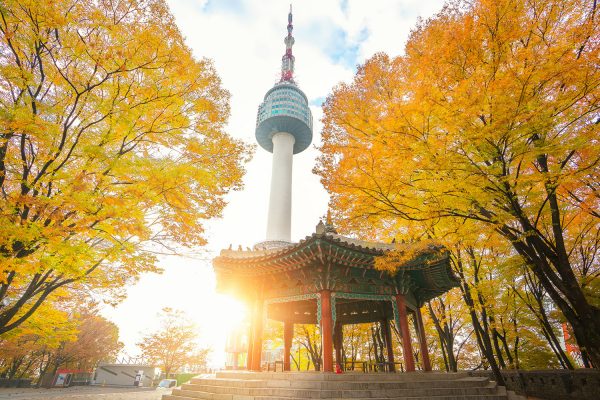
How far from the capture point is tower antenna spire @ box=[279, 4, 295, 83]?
5756 centimetres

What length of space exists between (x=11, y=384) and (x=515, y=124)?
4756 cm

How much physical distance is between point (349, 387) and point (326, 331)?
2.04m

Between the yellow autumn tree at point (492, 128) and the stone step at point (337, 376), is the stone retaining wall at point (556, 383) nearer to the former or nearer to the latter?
the stone step at point (337, 376)

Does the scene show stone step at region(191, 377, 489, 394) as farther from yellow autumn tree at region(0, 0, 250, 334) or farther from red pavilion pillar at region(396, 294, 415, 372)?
yellow autumn tree at region(0, 0, 250, 334)

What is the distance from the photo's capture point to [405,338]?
11156 mm

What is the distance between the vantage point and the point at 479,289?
14266 mm

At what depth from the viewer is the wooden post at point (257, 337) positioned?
37.9 ft

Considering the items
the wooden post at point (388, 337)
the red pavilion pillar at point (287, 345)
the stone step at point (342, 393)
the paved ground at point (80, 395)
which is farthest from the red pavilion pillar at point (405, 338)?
the paved ground at point (80, 395)

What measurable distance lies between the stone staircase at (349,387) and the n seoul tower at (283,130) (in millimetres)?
35209

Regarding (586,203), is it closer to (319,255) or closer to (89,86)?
(319,255)

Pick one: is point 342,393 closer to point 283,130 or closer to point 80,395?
point 80,395

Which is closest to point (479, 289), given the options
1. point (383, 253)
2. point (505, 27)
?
point (383, 253)

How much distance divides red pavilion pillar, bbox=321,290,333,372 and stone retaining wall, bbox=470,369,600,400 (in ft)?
28.0

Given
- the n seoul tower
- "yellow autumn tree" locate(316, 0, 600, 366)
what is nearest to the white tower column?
the n seoul tower
